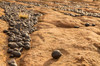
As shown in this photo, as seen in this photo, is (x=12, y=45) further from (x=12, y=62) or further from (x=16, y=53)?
(x=12, y=62)

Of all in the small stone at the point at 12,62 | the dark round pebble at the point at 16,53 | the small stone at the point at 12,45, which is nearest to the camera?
the small stone at the point at 12,62

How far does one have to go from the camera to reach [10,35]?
16.4ft

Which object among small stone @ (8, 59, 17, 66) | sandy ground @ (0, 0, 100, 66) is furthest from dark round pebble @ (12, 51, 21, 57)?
small stone @ (8, 59, 17, 66)

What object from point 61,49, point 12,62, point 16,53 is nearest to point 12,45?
point 16,53

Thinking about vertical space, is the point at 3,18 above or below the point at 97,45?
above

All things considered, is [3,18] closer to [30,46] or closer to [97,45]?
[30,46]

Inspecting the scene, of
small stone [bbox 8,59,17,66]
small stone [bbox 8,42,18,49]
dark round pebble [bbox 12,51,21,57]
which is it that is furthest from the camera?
small stone [bbox 8,42,18,49]

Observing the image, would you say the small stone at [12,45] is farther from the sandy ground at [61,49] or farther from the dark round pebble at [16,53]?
the dark round pebble at [16,53]

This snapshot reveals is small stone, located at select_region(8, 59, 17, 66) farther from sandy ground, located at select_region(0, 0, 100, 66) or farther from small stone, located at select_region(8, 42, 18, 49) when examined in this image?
small stone, located at select_region(8, 42, 18, 49)

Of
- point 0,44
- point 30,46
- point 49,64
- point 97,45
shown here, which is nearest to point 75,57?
point 49,64

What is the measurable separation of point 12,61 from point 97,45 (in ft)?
9.22

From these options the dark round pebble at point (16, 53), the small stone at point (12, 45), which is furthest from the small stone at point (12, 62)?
the small stone at point (12, 45)

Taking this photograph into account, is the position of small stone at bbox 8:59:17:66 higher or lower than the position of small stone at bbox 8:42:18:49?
lower

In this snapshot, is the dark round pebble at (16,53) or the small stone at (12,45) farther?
the small stone at (12,45)
